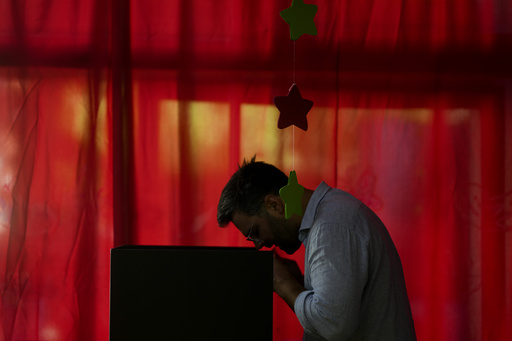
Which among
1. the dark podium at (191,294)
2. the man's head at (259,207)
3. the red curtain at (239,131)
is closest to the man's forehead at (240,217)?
the man's head at (259,207)

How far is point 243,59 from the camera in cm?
194

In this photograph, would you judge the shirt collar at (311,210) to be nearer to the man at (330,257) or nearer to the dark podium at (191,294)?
the man at (330,257)

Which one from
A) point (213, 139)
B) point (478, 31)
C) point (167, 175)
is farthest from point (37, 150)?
point (478, 31)

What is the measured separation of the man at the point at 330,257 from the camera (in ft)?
3.00

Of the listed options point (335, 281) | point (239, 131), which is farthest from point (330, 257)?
point (239, 131)

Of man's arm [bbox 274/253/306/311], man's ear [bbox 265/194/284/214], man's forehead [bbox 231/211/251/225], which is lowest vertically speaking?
man's arm [bbox 274/253/306/311]

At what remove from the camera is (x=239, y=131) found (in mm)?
1931

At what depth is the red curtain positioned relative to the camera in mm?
1896

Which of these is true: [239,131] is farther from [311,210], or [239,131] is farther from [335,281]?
[335,281]

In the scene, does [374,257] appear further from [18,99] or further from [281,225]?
[18,99]

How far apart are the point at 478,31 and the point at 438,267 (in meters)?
1.07

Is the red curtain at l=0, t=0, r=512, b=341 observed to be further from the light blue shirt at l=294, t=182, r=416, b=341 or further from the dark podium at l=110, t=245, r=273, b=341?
the dark podium at l=110, t=245, r=273, b=341

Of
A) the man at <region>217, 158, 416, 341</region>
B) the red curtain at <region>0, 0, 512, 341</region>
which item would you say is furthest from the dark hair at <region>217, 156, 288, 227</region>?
the red curtain at <region>0, 0, 512, 341</region>

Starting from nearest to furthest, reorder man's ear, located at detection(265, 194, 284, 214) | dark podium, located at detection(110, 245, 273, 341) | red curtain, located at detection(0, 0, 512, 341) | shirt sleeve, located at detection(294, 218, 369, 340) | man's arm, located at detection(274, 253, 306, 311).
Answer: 1. dark podium, located at detection(110, 245, 273, 341)
2. shirt sleeve, located at detection(294, 218, 369, 340)
3. man's arm, located at detection(274, 253, 306, 311)
4. man's ear, located at detection(265, 194, 284, 214)
5. red curtain, located at detection(0, 0, 512, 341)
